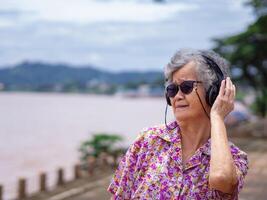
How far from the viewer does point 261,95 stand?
33.3m

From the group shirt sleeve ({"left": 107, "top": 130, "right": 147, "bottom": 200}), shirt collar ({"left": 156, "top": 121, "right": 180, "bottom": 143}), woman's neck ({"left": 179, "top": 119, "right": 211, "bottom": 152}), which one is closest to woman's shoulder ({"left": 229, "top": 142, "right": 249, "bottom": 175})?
woman's neck ({"left": 179, "top": 119, "right": 211, "bottom": 152})

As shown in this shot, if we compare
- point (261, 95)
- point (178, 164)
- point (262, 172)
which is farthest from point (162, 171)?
point (261, 95)

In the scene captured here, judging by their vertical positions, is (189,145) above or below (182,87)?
below

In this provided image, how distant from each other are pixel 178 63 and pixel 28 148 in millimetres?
33580

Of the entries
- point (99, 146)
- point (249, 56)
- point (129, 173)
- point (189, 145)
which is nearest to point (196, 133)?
point (189, 145)

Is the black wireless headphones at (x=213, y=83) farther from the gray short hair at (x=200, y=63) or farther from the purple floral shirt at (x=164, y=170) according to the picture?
the purple floral shirt at (x=164, y=170)

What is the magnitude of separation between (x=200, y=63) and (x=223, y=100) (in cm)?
17

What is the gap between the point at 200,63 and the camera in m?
2.56

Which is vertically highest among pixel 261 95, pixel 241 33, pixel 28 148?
pixel 241 33

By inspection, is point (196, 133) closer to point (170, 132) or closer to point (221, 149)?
point (170, 132)

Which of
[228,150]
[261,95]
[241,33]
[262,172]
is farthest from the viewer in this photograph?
[261,95]

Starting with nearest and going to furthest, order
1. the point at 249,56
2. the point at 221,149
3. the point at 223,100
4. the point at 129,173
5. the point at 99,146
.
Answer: the point at 221,149, the point at 223,100, the point at 129,173, the point at 99,146, the point at 249,56

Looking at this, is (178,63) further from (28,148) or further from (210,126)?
(28,148)

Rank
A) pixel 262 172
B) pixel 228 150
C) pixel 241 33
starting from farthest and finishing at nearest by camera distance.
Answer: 1. pixel 241 33
2. pixel 262 172
3. pixel 228 150
